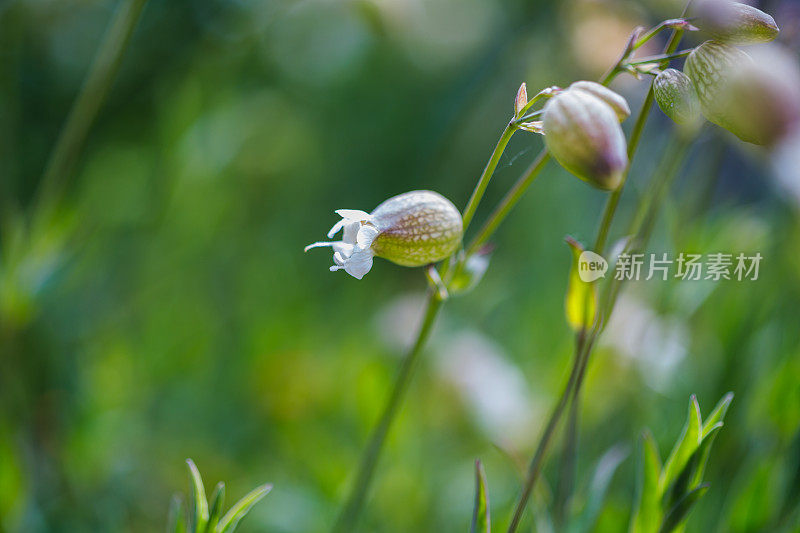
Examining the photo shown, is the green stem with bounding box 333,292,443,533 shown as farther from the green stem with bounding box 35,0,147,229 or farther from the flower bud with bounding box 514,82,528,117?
the green stem with bounding box 35,0,147,229

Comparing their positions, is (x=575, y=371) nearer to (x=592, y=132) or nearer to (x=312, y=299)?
(x=592, y=132)

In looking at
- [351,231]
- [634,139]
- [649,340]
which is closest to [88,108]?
[351,231]

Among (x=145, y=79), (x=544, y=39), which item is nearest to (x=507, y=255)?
(x=544, y=39)

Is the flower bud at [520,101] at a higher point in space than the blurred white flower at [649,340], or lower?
higher

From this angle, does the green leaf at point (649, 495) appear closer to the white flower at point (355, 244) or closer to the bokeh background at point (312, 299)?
the bokeh background at point (312, 299)

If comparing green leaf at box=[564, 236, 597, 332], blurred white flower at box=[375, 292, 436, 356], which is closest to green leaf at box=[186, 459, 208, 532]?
green leaf at box=[564, 236, 597, 332]

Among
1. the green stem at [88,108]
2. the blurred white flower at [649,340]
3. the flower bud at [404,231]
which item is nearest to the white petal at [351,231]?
the flower bud at [404,231]

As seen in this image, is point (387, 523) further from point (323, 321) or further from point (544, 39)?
point (544, 39)
